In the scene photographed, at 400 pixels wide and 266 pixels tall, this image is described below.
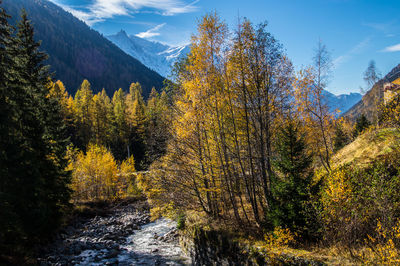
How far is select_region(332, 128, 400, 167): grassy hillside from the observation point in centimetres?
975

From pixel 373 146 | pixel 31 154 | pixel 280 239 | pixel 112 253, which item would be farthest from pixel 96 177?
pixel 373 146

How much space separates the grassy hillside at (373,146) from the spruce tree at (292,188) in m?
3.30

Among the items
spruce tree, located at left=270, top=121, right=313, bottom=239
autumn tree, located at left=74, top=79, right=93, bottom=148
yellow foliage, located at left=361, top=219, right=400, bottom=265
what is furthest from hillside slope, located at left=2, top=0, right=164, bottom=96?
yellow foliage, located at left=361, top=219, right=400, bottom=265

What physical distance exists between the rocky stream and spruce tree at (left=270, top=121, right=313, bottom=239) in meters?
7.91

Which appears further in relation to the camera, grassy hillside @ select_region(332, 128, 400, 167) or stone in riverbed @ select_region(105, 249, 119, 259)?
stone in riverbed @ select_region(105, 249, 119, 259)

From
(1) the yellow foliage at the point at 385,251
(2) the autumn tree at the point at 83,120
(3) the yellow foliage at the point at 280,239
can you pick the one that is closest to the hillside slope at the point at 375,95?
(1) the yellow foliage at the point at 385,251

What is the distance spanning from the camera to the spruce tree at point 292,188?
8.65 meters

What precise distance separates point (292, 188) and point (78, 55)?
185m

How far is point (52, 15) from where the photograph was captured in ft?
602

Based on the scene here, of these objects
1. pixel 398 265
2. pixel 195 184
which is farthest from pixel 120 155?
pixel 398 265

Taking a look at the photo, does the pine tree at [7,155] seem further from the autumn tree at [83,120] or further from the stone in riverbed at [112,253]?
the autumn tree at [83,120]

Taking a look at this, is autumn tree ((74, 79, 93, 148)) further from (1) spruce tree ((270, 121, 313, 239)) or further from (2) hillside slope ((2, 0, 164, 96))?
(2) hillside slope ((2, 0, 164, 96))

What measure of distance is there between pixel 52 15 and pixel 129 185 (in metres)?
223

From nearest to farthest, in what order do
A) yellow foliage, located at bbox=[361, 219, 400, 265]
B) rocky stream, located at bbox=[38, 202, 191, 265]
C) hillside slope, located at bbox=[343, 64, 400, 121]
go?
yellow foliage, located at bbox=[361, 219, 400, 265] < rocky stream, located at bbox=[38, 202, 191, 265] < hillside slope, located at bbox=[343, 64, 400, 121]
